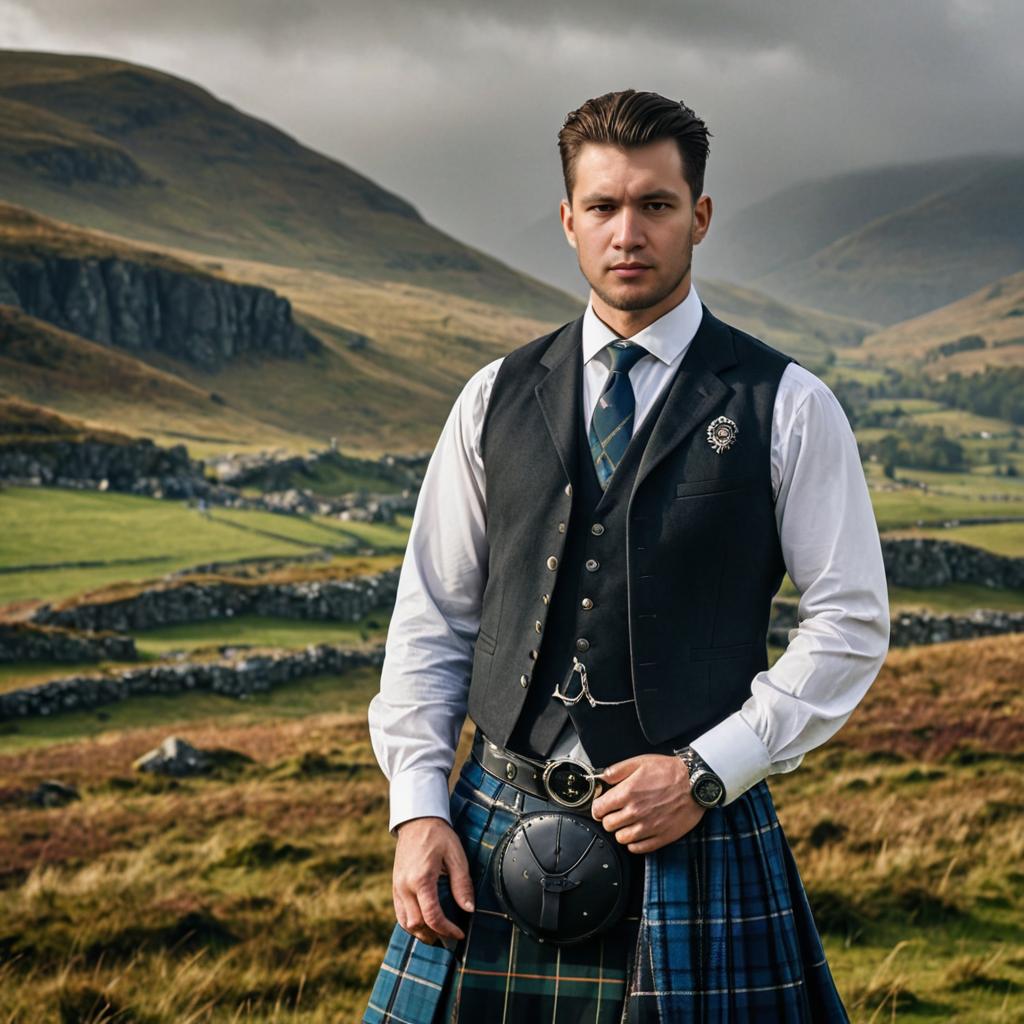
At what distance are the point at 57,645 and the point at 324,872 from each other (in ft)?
44.5

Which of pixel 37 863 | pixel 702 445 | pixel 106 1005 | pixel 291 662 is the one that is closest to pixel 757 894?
pixel 702 445

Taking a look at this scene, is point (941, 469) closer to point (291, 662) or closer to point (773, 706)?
point (291, 662)

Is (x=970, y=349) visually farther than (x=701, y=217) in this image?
Yes

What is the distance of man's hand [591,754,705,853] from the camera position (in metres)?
2.30

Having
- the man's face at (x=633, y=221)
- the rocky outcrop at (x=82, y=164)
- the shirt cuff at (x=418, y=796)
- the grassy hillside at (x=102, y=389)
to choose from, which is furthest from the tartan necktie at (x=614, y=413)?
the rocky outcrop at (x=82, y=164)

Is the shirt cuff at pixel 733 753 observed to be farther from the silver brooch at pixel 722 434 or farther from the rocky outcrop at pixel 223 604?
the rocky outcrop at pixel 223 604

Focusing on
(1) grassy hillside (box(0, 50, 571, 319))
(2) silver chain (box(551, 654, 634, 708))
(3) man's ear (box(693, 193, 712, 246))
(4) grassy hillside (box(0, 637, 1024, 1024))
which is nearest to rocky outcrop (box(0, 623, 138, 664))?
(4) grassy hillside (box(0, 637, 1024, 1024))

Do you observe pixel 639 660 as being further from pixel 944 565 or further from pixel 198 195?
pixel 198 195

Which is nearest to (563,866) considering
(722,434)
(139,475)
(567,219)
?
(722,434)

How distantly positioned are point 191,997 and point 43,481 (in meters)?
30.0

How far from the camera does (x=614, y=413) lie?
2574 millimetres

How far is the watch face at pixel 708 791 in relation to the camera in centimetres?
230

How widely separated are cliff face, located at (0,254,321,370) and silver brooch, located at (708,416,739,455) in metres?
81.6

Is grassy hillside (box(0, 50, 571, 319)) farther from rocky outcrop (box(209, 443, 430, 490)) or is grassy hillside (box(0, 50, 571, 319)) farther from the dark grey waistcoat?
the dark grey waistcoat
